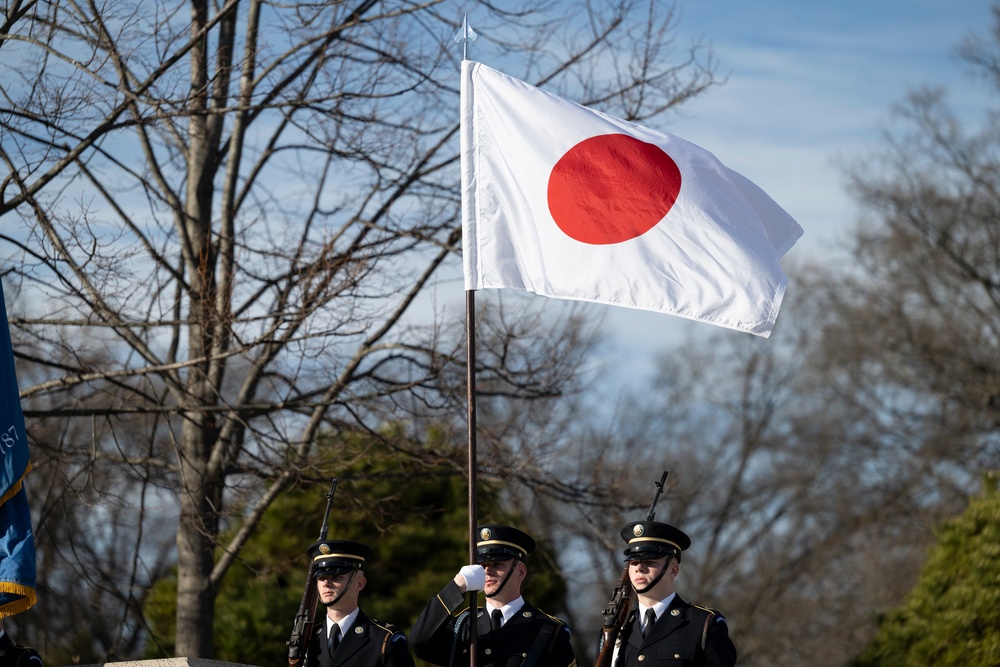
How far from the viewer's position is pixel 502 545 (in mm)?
6645

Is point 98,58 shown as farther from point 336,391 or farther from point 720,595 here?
point 720,595

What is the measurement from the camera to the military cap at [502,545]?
6648 millimetres

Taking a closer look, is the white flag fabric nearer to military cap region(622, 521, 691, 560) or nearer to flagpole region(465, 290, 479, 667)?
flagpole region(465, 290, 479, 667)

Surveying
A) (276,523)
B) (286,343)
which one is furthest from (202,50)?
(276,523)

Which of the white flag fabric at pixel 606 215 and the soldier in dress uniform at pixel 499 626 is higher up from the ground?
the white flag fabric at pixel 606 215

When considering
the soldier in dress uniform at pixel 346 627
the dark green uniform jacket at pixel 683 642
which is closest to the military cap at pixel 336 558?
the soldier in dress uniform at pixel 346 627

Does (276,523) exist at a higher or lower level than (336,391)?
lower

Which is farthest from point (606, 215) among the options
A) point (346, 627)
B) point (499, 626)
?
point (346, 627)

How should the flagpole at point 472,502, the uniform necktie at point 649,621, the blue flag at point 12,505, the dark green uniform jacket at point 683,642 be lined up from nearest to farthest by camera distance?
the flagpole at point 472,502 → the dark green uniform jacket at point 683,642 → the uniform necktie at point 649,621 → the blue flag at point 12,505

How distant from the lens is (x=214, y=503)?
388 inches

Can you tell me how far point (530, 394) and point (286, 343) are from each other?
2375 millimetres

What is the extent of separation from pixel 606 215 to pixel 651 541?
1750mm

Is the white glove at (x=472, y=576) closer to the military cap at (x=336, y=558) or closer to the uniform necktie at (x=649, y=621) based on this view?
the military cap at (x=336, y=558)

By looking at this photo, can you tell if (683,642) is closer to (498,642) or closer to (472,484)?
(498,642)
